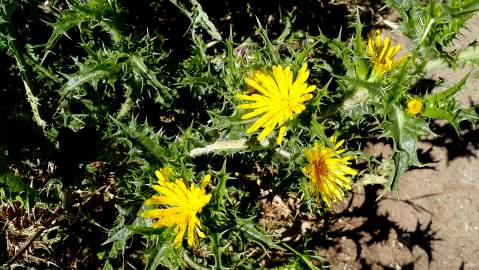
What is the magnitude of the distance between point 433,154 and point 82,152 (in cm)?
278

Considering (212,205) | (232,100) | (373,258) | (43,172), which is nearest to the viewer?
(212,205)

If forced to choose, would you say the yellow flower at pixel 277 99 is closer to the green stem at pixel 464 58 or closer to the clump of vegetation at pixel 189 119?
the clump of vegetation at pixel 189 119

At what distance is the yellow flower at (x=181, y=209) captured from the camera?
6.75ft

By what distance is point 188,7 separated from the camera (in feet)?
10.6

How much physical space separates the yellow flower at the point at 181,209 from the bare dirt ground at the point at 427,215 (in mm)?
1805

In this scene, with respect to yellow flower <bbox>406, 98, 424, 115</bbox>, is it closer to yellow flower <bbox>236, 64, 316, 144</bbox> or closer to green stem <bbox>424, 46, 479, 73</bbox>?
green stem <bbox>424, 46, 479, 73</bbox>

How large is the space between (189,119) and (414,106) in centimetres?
177

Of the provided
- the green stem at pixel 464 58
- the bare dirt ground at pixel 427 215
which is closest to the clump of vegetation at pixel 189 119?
the green stem at pixel 464 58

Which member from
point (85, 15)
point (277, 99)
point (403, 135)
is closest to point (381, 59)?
point (403, 135)

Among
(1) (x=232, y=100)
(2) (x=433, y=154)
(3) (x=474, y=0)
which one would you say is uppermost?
(3) (x=474, y=0)

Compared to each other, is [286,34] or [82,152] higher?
[286,34]

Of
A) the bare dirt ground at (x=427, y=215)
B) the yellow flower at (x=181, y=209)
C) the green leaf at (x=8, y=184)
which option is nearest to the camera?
the yellow flower at (x=181, y=209)

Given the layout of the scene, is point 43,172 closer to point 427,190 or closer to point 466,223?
point 427,190

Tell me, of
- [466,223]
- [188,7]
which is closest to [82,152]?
[188,7]
